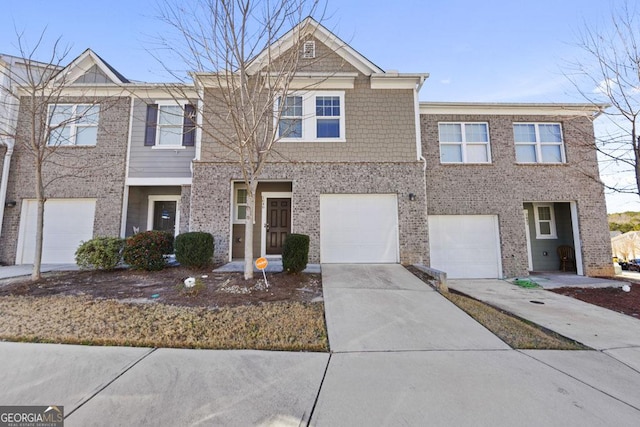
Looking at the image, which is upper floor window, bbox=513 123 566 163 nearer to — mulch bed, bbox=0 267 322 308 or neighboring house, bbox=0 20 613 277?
neighboring house, bbox=0 20 613 277

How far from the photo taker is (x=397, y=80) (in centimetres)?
912

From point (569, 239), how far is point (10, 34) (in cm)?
1914

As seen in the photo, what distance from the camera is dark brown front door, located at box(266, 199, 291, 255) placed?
9.76 m

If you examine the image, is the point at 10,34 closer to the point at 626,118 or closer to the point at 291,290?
the point at 291,290

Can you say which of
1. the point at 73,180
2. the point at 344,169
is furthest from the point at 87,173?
the point at 344,169

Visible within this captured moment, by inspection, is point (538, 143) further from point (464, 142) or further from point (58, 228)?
point (58, 228)

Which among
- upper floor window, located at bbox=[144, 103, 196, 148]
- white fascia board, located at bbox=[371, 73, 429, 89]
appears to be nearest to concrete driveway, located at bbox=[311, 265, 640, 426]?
white fascia board, located at bbox=[371, 73, 429, 89]

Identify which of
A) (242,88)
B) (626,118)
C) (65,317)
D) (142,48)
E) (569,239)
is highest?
(142,48)

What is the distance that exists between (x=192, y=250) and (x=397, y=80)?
27.6 ft

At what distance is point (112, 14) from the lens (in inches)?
266

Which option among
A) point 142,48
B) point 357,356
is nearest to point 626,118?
point 357,356

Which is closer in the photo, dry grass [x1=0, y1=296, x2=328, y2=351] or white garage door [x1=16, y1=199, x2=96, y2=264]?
dry grass [x1=0, y1=296, x2=328, y2=351]

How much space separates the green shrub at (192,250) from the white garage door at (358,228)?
344cm

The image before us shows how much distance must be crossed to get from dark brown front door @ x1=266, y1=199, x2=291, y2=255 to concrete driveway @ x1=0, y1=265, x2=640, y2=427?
20.4 feet
